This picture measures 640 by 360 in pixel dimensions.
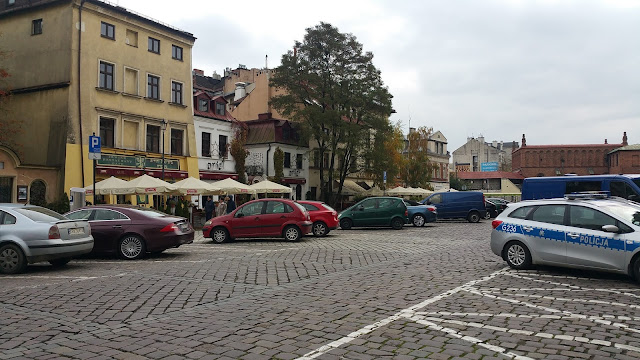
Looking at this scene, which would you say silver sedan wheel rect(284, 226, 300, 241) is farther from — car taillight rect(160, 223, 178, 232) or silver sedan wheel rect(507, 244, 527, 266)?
silver sedan wheel rect(507, 244, 527, 266)

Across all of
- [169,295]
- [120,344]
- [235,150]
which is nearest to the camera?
[120,344]

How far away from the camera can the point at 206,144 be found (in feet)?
133

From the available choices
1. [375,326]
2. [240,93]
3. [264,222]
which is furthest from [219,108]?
[375,326]

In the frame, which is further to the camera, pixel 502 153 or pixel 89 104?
pixel 502 153

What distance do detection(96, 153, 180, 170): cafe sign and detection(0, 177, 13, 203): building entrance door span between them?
16.6 feet

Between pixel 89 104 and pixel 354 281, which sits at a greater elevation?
pixel 89 104

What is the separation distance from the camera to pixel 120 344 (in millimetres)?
5883

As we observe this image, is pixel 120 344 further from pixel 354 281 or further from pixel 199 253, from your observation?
pixel 199 253

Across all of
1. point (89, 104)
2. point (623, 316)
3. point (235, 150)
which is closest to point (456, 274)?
point (623, 316)

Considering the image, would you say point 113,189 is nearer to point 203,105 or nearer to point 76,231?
point 76,231

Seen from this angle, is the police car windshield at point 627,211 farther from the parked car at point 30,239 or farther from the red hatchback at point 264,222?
the parked car at point 30,239

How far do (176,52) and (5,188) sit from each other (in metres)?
15.6

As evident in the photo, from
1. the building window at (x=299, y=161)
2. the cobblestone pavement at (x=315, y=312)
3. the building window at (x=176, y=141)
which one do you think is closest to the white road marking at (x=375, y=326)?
the cobblestone pavement at (x=315, y=312)

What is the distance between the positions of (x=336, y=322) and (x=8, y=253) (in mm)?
8262
